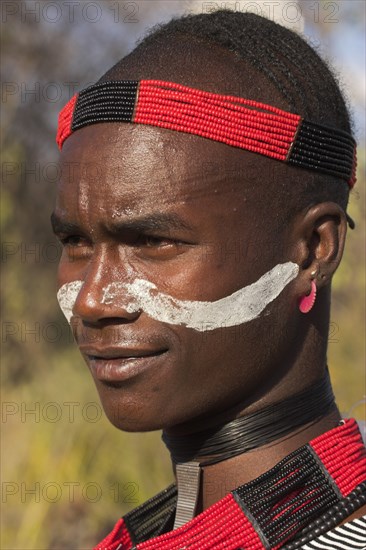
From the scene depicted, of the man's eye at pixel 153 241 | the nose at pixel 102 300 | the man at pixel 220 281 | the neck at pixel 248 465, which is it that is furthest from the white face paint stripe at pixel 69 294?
the neck at pixel 248 465

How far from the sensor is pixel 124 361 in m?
2.84

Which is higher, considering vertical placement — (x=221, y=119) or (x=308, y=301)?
(x=221, y=119)

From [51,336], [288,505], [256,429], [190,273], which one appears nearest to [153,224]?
[190,273]

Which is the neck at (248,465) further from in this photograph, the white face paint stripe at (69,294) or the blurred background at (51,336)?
the blurred background at (51,336)

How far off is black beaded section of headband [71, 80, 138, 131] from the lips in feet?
2.39

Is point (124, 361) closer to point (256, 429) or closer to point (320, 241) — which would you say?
point (256, 429)

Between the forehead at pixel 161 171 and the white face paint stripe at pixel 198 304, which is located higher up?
the forehead at pixel 161 171

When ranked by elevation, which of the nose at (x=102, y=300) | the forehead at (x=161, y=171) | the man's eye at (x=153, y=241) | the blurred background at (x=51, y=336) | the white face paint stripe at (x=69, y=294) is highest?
the forehead at (x=161, y=171)

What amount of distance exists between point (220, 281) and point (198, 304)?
0.10m

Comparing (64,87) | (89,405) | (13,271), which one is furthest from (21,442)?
(64,87)

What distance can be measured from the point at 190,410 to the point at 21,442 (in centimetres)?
494

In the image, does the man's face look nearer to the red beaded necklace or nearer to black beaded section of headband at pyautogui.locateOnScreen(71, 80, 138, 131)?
black beaded section of headband at pyautogui.locateOnScreen(71, 80, 138, 131)

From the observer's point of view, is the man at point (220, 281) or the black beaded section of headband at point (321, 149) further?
the black beaded section of headband at point (321, 149)

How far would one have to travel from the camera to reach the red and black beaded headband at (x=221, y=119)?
2.82m
